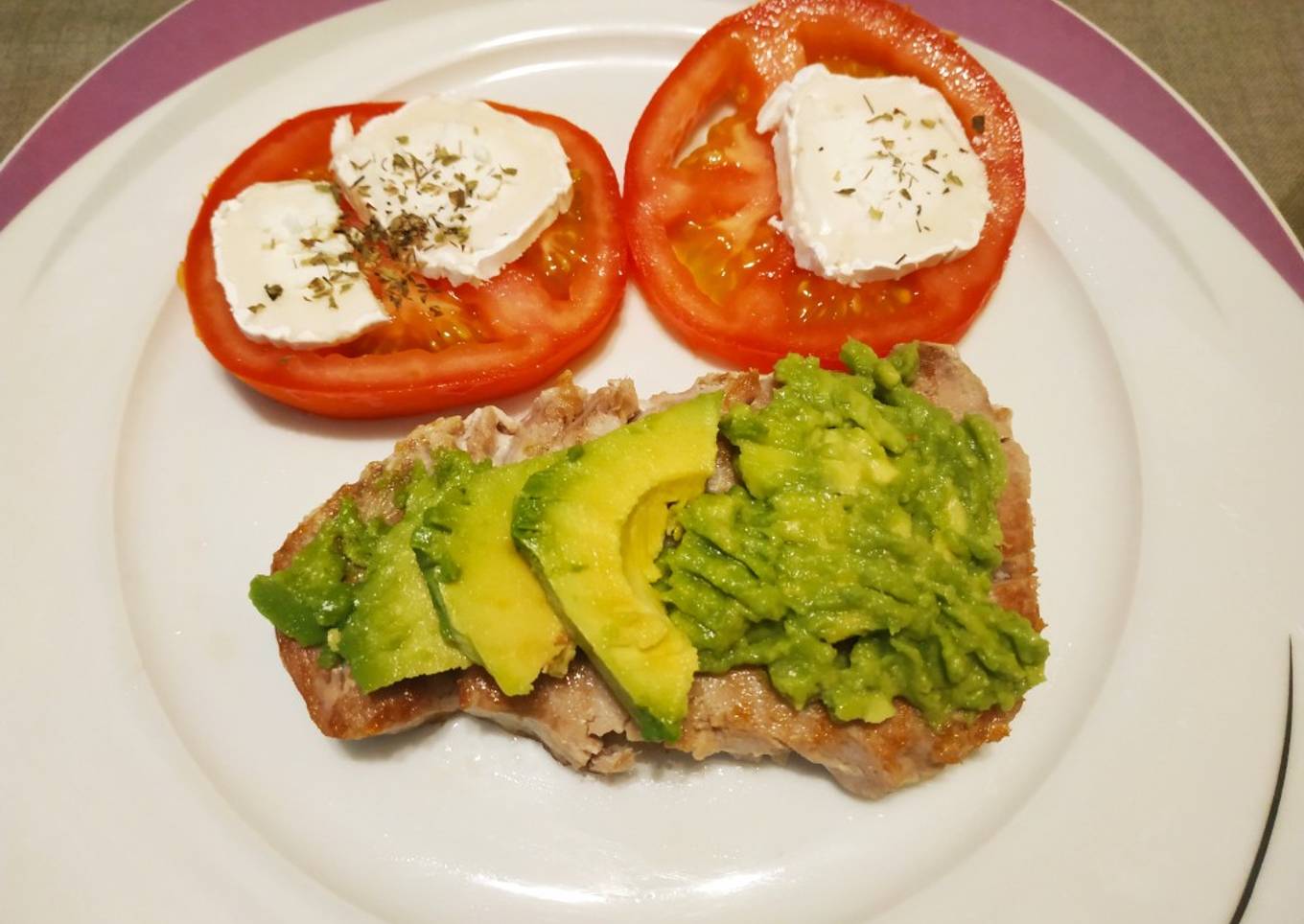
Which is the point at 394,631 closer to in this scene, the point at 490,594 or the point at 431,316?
the point at 490,594

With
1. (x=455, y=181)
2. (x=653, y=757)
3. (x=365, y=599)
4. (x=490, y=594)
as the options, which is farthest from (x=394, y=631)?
(x=455, y=181)

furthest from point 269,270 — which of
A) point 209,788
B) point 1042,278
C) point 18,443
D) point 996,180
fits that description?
point 1042,278

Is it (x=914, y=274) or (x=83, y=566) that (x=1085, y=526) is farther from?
(x=83, y=566)

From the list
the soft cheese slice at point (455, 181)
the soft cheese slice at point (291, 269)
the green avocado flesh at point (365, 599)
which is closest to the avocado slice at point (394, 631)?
the green avocado flesh at point (365, 599)

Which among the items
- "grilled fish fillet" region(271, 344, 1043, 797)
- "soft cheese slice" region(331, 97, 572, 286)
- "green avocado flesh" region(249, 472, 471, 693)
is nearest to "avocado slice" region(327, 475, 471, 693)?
"green avocado flesh" region(249, 472, 471, 693)

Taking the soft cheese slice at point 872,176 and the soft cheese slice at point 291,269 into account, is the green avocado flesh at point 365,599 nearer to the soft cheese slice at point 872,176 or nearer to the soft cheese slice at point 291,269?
the soft cheese slice at point 291,269

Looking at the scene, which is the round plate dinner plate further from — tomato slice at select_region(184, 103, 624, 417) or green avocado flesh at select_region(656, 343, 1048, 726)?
green avocado flesh at select_region(656, 343, 1048, 726)
